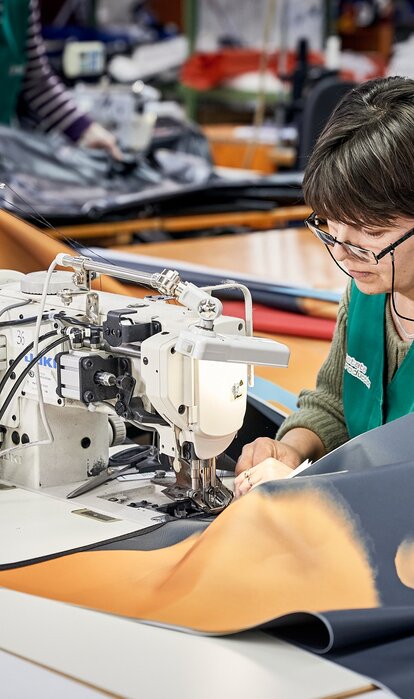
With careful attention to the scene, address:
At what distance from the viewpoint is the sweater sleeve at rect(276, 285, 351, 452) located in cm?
219

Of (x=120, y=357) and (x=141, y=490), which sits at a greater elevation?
(x=120, y=357)

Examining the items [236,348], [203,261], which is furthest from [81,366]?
[203,261]

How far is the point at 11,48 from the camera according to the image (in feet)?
16.3

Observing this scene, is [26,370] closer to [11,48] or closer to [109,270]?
[109,270]

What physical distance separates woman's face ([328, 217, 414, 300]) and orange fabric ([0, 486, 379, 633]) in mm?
453

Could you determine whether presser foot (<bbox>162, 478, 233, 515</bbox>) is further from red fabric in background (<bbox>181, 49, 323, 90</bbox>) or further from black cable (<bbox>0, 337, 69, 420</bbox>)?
red fabric in background (<bbox>181, 49, 323, 90</bbox>)

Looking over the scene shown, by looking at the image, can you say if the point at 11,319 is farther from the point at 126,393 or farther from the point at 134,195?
the point at 134,195

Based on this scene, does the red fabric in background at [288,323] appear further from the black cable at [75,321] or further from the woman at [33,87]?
the woman at [33,87]

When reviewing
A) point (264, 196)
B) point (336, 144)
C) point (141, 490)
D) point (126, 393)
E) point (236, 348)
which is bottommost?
point (264, 196)

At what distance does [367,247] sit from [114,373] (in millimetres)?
416

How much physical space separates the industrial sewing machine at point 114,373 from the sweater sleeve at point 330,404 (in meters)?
0.32

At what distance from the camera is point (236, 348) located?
1.65m

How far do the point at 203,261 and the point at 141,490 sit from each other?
2.08 meters

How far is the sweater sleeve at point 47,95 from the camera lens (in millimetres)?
5102
